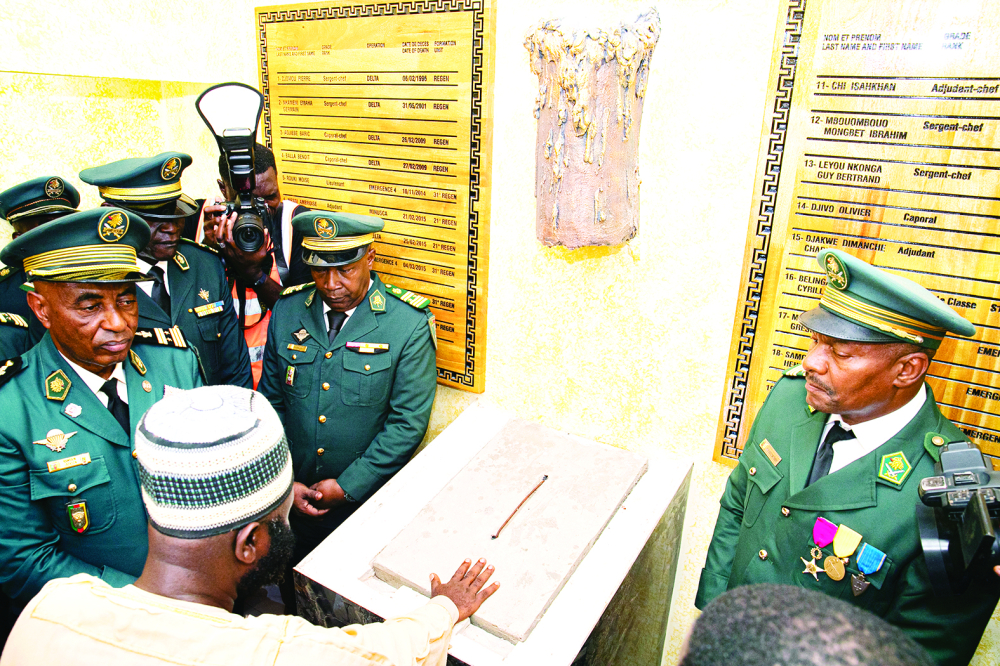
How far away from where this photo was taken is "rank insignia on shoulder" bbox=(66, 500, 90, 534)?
177 centimetres

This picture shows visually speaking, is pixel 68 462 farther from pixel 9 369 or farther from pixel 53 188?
pixel 53 188

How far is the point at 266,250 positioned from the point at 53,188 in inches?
33.3

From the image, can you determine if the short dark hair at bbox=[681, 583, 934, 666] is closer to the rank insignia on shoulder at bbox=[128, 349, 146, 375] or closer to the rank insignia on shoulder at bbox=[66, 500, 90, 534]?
the rank insignia on shoulder at bbox=[66, 500, 90, 534]

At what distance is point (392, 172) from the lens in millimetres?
2684

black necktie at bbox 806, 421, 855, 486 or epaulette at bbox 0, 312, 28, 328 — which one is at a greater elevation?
epaulette at bbox 0, 312, 28, 328

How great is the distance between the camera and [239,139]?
2477 millimetres

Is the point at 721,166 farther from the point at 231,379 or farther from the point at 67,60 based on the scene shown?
the point at 67,60

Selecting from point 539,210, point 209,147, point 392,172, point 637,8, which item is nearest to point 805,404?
point 539,210

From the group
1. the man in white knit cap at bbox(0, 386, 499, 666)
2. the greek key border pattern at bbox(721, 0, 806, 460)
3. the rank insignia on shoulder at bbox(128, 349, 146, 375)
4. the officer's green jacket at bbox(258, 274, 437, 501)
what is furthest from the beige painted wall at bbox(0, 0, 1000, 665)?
the man in white knit cap at bbox(0, 386, 499, 666)

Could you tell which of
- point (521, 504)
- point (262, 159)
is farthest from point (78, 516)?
point (262, 159)

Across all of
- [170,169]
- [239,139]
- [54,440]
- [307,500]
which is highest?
[239,139]

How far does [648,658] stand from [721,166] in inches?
72.6

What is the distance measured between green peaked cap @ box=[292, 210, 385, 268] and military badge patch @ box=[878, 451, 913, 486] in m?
1.89

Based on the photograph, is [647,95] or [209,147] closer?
[647,95]
